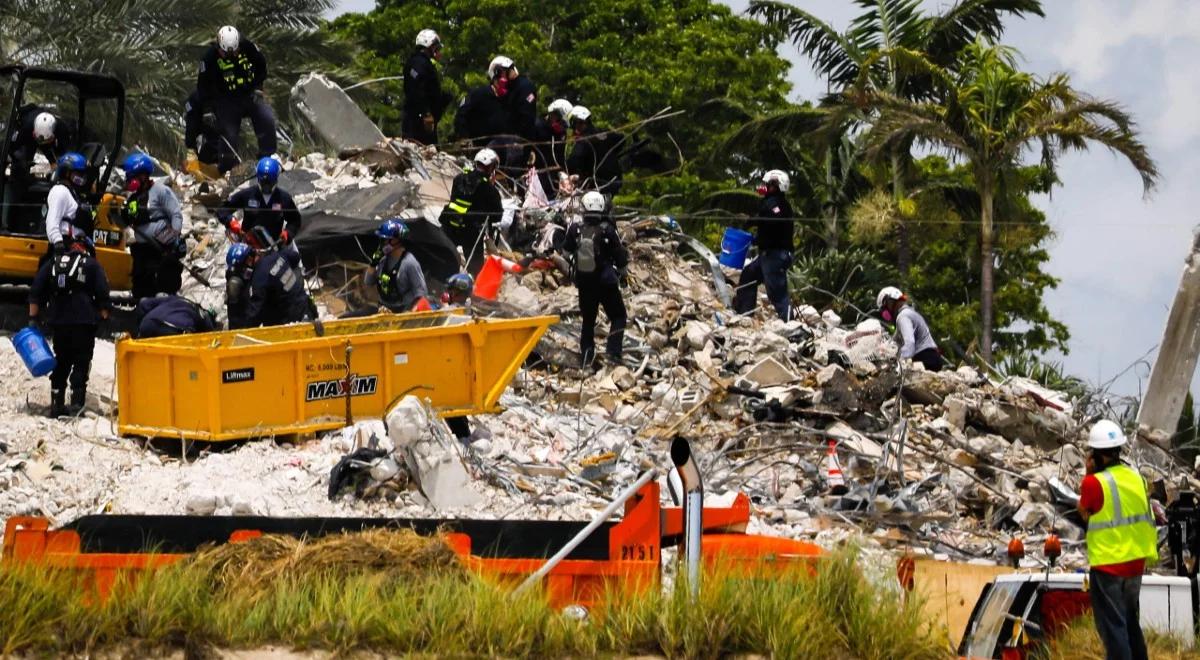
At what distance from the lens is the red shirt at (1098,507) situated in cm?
952

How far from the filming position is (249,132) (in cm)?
3070

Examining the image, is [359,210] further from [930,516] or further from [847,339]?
[930,516]

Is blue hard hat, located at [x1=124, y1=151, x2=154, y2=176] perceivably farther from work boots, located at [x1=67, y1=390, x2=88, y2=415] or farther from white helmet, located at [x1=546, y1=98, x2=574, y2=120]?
white helmet, located at [x1=546, y1=98, x2=574, y2=120]

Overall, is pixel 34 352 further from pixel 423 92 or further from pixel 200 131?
pixel 423 92

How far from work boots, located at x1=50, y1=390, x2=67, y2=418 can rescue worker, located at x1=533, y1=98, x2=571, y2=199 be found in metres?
7.82

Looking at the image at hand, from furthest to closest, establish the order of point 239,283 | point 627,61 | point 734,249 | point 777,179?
1. point 627,61
2. point 734,249
3. point 777,179
4. point 239,283

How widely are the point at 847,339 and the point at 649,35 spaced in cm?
1939

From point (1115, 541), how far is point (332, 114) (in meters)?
17.0

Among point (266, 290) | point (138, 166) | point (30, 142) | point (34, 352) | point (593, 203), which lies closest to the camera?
point (34, 352)

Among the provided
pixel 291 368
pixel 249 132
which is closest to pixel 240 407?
pixel 291 368

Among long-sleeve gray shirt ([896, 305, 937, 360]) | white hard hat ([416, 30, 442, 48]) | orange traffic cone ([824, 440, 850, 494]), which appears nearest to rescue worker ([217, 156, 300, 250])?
white hard hat ([416, 30, 442, 48])

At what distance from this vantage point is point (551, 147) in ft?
74.5

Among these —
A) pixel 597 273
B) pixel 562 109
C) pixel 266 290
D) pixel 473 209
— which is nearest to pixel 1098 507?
pixel 266 290

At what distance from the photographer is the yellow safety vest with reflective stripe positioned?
9.54m
